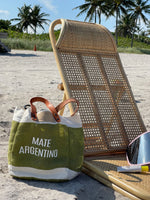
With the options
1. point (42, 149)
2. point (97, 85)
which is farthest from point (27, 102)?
point (42, 149)

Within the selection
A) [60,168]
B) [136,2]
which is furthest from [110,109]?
[136,2]

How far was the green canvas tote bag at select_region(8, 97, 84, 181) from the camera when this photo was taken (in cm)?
192

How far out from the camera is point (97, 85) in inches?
109

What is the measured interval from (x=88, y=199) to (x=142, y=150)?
665 mm

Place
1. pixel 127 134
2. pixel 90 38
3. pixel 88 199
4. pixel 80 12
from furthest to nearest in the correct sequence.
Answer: pixel 80 12, pixel 90 38, pixel 127 134, pixel 88 199

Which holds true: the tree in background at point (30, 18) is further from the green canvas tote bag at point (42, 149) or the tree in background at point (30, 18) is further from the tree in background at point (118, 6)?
the green canvas tote bag at point (42, 149)

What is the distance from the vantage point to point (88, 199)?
1.79 m

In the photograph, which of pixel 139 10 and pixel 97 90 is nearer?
pixel 97 90

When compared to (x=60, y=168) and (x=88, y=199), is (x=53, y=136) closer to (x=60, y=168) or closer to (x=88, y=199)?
(x=60, y=168)

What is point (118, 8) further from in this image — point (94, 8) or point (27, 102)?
point (27, 102)

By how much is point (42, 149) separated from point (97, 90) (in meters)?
1.04

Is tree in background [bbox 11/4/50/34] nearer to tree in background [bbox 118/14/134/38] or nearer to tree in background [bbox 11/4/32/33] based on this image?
tree in background [bbox 11/4/32/33]

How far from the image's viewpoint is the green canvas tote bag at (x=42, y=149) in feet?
6.30

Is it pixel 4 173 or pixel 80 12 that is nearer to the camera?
pixel 4 173
